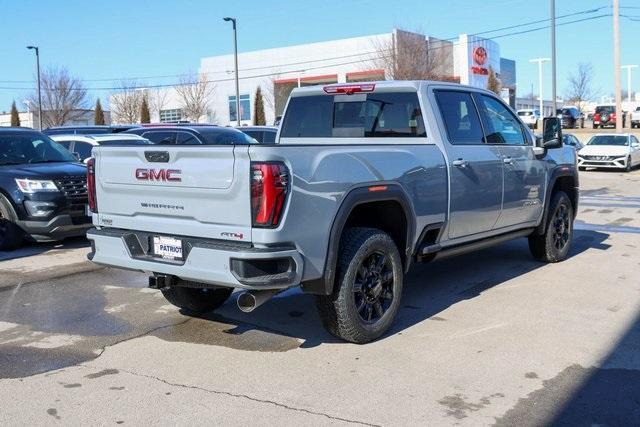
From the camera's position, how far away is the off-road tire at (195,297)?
618 centimetres

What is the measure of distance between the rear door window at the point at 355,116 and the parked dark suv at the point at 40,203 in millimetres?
3903

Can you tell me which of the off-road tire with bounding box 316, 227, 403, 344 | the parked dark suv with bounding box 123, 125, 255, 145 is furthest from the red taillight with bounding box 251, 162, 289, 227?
the parked dark suv with bounding box 123, 125, 255, 145

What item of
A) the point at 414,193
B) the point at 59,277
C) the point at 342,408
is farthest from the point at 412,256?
the point at 59,277

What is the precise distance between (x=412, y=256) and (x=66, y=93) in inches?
2215

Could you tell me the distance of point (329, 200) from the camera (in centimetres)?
A: 477

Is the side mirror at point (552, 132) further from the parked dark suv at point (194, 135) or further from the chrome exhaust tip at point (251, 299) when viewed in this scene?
the parked dark suv at point (194, 135)

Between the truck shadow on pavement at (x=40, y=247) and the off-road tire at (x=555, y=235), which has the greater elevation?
the off-road tire at (x=555, y=235)

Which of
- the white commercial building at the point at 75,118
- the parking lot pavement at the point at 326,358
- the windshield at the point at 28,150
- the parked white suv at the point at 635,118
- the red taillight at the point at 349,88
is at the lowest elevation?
the parking lot pavement at the point at 326,358

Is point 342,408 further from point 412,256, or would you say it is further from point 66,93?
point 66,93

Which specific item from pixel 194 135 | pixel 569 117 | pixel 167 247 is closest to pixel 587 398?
pixel 167 247

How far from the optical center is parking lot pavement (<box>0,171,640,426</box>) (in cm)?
412

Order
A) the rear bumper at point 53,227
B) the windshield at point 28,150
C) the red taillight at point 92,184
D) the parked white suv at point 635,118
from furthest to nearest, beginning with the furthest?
the parked white suv at point 635,118
the windshield at point 28,150
the rear bumper at point 53,227
the red taillight at point 92,184

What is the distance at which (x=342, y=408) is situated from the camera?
414 cm

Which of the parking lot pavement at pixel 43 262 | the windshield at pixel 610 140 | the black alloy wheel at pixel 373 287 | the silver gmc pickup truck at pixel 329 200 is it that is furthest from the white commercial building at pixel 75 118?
the black alloy wheel at pixel 373 287
